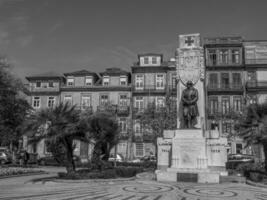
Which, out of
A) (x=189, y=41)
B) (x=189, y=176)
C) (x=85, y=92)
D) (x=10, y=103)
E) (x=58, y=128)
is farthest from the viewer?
(x=85, y=92)

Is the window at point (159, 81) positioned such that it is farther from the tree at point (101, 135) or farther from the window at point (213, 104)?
the tree at point (101, 135)

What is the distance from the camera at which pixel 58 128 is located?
1647cm

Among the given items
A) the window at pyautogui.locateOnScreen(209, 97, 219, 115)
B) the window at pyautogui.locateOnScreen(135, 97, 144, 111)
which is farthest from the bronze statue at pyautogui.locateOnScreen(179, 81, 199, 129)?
the window at pyautogui.locateOnScreen(135, 97, 144, 111)

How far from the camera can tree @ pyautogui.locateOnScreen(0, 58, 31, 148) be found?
28323 millimetres

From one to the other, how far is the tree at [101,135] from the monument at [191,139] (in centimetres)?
394

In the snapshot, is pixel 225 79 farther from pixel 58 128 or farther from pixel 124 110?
pixel 58 128

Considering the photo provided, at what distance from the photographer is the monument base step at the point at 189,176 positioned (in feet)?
50.2

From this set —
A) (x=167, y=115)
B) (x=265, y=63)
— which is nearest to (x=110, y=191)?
(x=167, y=115)

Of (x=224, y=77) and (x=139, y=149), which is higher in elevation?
(x=224, y=77)

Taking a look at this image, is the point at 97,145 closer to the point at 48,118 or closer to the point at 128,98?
the point at 48,118

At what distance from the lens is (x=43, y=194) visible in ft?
37.3

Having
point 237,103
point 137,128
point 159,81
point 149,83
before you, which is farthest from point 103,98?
point 237,103

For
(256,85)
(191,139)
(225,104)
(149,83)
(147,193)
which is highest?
(149,83)

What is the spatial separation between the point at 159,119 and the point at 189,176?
24857 mm
